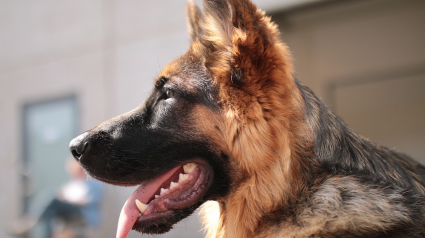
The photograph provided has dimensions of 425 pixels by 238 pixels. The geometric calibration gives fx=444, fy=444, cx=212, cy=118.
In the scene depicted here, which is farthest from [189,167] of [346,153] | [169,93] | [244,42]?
[346,153]

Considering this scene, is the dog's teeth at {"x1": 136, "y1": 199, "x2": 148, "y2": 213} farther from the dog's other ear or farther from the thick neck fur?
the dog's other ear

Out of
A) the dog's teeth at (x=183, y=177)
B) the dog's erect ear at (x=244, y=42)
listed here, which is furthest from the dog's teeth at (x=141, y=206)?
the dog's erect ear at (x=244, y=42)

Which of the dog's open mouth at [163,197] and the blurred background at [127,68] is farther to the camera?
the blurred background at [127,68]

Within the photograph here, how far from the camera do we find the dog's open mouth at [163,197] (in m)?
2.51

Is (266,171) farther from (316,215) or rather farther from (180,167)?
(180,167)

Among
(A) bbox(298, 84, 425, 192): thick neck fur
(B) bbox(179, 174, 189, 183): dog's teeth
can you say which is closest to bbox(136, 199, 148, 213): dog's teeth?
(B) bbox(179, 174, 189, 183): dog's teeth

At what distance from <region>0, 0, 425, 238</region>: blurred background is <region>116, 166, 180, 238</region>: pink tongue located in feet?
9.38

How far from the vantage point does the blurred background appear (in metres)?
6.53

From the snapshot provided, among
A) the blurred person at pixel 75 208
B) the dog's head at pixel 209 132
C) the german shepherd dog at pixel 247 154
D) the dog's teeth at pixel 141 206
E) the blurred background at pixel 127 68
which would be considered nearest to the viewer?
the german shepherd dog at pixel 247 154

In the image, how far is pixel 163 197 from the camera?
2.54m

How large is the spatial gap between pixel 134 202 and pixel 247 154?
0.71 metres

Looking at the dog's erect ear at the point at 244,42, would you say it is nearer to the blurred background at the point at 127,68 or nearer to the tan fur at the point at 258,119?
the tan fur at the point at 258,119

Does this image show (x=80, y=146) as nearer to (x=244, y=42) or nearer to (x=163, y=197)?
(x=163, y=197)

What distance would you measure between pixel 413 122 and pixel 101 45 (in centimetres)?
555
